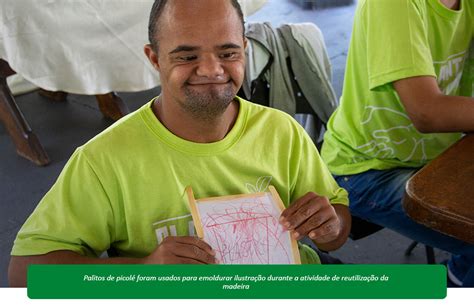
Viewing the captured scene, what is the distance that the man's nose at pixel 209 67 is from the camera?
911 millimetres

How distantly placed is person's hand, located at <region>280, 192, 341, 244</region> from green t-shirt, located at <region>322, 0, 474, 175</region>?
1.24 ft

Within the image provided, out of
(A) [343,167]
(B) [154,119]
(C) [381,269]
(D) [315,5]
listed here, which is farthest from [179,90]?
(D) [315,5]

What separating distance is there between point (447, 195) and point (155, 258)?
1.53ft

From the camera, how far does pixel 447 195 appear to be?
38.0 inches

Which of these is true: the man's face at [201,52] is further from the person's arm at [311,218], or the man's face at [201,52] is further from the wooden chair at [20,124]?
the wooden chair at [20,124]

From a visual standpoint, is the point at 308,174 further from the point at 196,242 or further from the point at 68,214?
the point at 68,214

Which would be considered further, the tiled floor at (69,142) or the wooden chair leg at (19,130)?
the wooden chair leg at (19,130)

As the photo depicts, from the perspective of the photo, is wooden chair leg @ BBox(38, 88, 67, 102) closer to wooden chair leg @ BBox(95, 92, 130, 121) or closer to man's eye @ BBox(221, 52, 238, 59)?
wooden chair leg @ BBox(95, 92, 130, 121)

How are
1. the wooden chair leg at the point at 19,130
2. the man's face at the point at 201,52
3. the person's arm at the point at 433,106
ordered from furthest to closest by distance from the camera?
1. the wooden chair leg at the point at 19,130
2. the person's arm at the point at 433,106
3. the man's face at the point at 201,52

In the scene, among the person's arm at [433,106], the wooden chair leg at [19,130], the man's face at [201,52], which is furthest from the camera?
the wooden chair leg at [19,130]

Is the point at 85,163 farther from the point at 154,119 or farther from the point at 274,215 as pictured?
the point at 274,215

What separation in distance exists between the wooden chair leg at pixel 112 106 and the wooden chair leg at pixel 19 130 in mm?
185

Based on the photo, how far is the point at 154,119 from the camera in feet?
3.26
